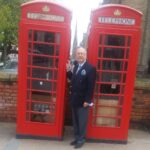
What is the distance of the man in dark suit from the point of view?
249 inches

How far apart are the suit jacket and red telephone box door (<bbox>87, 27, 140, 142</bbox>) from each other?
10.4 inches

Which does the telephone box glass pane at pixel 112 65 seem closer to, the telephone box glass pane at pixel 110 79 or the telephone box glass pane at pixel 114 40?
the telephone box glass pane at pixel 110 79

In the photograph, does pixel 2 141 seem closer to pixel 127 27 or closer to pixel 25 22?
pixel 25 22

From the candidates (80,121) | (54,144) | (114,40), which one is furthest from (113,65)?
(54,144)

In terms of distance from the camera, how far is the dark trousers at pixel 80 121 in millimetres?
6500

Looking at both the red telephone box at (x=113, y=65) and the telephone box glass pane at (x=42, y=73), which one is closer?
the red telephone box at (x=113, y=65)

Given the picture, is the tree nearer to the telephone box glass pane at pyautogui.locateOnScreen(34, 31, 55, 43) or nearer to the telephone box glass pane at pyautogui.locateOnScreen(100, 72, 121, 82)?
the telephone box glass pane at pyautogui.locateOnScreen(34, 31, 55, 43)

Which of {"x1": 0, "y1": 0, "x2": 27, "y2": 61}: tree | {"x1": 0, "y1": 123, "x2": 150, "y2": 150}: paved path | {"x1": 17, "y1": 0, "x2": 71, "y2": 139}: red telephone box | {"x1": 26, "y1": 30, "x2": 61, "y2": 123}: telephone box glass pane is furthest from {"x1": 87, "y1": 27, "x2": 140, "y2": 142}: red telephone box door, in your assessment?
{"x1": 0, "y1": 0, "x2": 27, "y2": 61}: tree

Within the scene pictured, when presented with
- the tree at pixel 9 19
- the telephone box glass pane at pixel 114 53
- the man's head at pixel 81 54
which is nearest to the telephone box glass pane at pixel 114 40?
the telephone box glass pane at pixel 114 53

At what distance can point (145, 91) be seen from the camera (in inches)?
303

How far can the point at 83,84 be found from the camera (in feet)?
20.9

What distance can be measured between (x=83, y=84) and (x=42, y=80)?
74 cm

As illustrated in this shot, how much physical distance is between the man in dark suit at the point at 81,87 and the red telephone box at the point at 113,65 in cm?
25

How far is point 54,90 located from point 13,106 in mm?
1421
